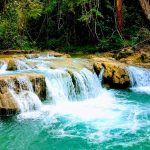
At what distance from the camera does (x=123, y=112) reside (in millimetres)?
8695

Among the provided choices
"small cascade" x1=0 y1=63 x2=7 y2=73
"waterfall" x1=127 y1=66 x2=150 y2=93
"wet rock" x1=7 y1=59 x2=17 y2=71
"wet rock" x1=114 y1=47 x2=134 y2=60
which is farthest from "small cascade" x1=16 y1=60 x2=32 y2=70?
"wet rock" x1=114 y1=47 x2=134 y2=60

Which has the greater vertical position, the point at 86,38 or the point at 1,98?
the point at 86,38

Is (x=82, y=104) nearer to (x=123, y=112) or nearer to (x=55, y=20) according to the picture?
(x=123, y=112)

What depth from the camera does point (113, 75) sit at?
1171 centimetres

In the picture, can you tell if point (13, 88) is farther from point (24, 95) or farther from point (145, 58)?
point (145, 58)

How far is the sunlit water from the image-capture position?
6.69m

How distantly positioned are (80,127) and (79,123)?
260 millimetres

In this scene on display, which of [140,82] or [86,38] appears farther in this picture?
[86,38]

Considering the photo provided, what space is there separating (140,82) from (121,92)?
1311 millimetres

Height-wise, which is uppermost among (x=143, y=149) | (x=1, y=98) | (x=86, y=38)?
(x=86, y=38)

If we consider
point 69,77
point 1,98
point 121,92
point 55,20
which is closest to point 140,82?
point 121,92

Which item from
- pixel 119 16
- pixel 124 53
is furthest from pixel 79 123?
pixel 119 16

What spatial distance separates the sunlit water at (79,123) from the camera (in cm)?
669

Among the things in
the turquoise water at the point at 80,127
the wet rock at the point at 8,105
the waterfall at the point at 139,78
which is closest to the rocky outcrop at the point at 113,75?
the waterfall at the point at 139,78
